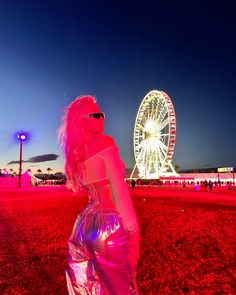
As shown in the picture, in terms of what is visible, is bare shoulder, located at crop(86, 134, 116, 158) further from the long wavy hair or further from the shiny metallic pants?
the shiny metallic pants

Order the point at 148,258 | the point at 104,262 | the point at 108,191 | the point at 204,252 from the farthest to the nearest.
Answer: the point at 204,252, the point at 148,258, the point at 108,191, the point at 104,262

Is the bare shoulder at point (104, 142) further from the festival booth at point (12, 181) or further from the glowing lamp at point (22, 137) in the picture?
the festival booth at point (12, 181)

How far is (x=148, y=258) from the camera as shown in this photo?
21.5 ft

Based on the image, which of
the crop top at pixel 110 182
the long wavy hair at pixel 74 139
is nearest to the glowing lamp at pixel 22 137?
the long wavy hair at pixel 74 139

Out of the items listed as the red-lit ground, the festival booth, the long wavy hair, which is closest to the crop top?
the long wavy hair

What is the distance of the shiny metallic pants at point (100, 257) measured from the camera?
5.82 feet

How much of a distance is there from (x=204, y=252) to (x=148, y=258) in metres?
1.35

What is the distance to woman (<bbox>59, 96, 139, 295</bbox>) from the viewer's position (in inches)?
70.2

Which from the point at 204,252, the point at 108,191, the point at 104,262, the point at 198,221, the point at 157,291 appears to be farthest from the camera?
the point at 198,221

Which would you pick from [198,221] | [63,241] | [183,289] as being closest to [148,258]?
[183,289]

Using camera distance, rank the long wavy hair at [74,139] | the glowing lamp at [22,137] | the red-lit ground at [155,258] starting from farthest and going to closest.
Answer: the glowing lamp at [22,137], the red-lit ground at [155,258], the long wavy hair at [74,139]

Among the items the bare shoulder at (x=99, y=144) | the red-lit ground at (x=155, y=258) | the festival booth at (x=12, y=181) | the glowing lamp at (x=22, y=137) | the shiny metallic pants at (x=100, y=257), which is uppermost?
the glowing lamp at (x=22, y=137)

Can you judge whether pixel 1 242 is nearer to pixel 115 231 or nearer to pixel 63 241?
pixel 63 241

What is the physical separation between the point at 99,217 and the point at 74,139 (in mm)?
515
